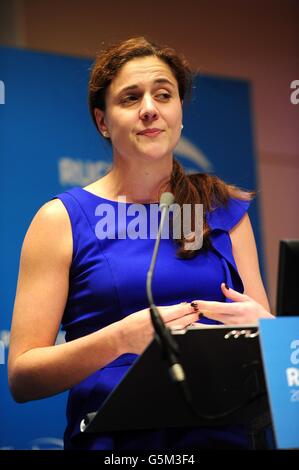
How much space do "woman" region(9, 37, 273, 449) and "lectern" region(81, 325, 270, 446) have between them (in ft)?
0.46

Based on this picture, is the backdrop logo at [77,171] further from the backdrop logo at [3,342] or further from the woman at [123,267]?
the woman at [123,267]

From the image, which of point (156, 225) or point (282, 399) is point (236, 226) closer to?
point (156, 225)

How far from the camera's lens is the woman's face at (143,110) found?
79.4 inches

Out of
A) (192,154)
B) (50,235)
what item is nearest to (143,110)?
(50,235)

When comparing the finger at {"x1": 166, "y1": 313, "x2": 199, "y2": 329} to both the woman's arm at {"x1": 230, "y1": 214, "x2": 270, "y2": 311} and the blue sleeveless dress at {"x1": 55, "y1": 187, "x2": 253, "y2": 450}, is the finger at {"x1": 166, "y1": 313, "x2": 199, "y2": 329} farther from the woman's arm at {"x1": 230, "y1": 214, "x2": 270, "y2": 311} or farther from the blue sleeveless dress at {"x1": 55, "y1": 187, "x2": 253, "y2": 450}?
the woman's arm at {"x1": 230, "y1": 214, "x2": 270, "y2": 311}

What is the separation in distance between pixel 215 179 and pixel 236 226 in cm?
18

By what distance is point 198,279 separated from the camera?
1.94m

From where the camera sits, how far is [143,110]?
6.54 feet

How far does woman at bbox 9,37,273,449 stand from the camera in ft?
5.66

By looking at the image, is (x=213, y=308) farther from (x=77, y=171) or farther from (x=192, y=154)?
(x=192, y=154)

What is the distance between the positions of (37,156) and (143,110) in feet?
3.30

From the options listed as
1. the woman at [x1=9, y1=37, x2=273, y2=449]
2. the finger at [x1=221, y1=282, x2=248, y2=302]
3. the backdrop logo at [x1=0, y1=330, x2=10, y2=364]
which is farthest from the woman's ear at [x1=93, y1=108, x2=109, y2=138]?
the backdrop logo at [x1=0, y1=330, x2=10, y2=364]

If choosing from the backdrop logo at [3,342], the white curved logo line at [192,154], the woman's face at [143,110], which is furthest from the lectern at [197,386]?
the white curved logo line at [192,154]
